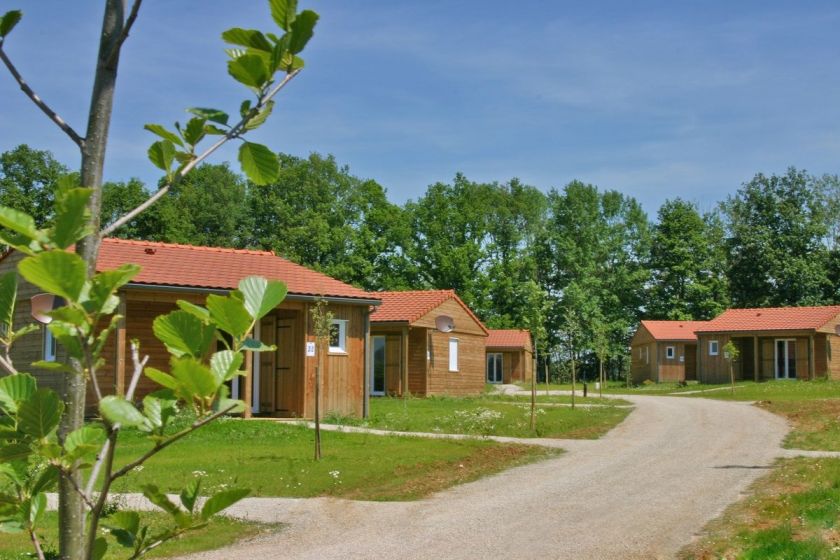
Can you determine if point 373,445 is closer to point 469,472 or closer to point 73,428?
point 469,472

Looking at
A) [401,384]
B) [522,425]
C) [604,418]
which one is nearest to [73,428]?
[522,425]

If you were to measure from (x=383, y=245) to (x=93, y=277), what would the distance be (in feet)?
191

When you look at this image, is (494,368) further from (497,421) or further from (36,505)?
(36,505)

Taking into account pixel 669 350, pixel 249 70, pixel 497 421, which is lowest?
pixel 497 421

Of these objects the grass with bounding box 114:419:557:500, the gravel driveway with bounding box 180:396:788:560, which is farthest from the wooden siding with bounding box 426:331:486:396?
the gravel driveway with bounding box 180:396:788:560

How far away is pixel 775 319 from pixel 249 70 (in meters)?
50.6

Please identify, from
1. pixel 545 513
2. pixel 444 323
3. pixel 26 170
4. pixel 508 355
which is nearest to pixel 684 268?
pixel 508 355

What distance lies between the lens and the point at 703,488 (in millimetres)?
12648

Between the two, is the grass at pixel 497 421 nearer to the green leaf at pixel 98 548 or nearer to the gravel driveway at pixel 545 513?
the gravel driveway at pixel 545 513

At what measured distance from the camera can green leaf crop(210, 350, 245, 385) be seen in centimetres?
152

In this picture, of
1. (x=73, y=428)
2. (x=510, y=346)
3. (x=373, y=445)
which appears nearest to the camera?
(x=73, y=428)

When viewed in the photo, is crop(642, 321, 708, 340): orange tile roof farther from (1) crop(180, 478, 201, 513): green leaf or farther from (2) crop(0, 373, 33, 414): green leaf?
(2) crop(0, 373, 33, 414): green leaf

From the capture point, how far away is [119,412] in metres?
1.42

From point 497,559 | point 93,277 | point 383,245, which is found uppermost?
point 383,245
